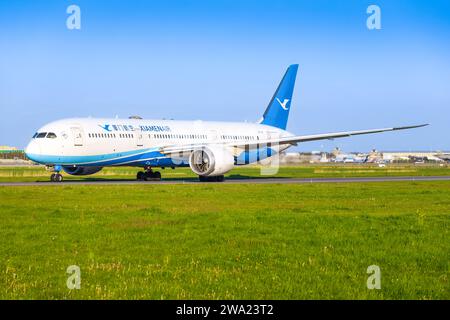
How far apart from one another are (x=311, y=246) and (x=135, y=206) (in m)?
10.9

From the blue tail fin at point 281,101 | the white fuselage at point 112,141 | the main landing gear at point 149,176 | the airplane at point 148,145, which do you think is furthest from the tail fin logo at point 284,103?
the main landing gear at point 149,176

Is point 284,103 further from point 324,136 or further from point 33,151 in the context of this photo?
point 33,151

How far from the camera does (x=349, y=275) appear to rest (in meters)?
11.3

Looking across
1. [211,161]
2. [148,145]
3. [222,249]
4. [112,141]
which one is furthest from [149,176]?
[222,249]

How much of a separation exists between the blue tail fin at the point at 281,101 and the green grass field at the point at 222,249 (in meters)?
30.7

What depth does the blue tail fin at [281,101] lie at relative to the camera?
55.3 m

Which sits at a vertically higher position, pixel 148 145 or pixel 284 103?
pixel 284 103

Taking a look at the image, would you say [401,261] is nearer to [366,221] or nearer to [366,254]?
[366,254]

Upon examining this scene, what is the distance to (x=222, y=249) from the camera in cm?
1385

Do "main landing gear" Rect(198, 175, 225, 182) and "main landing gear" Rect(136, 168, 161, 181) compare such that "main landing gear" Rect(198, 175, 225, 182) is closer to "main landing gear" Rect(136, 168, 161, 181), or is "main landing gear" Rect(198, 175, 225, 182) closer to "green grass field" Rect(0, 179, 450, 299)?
"main landing gear" Rect(136, 168, 161, 181)

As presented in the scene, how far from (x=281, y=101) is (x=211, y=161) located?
16.0 metres

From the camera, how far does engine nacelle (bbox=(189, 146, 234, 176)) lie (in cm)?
4188

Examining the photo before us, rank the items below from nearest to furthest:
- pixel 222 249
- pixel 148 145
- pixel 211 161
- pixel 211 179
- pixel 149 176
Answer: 1. pixel 222 249
2. pixel 211 161
3. pixel 148 145
4. pixel 211 179
5. pixel 149 176
